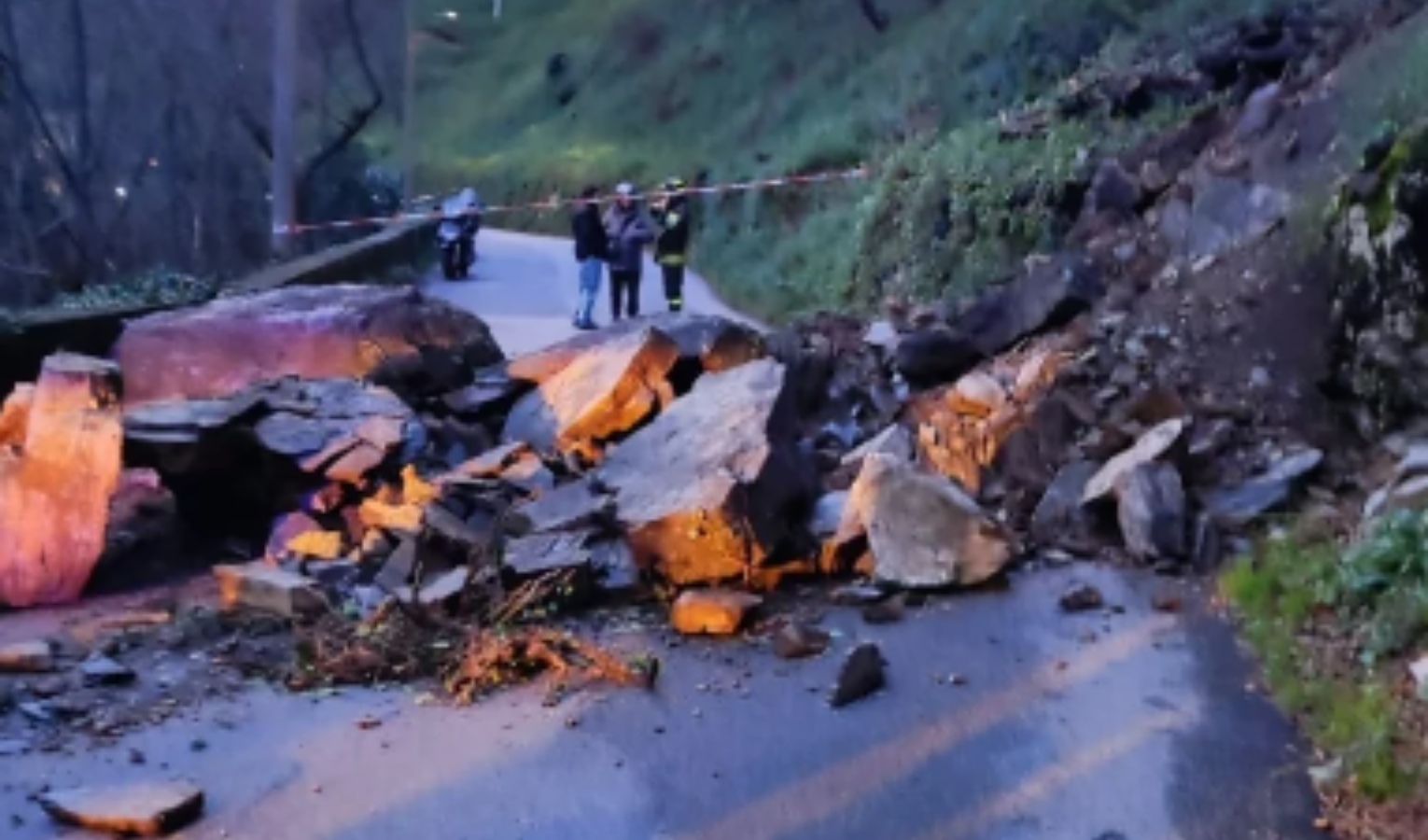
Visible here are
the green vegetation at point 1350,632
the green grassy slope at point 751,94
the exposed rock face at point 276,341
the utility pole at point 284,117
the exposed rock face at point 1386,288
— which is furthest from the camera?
the green grassy slope at point 751,94

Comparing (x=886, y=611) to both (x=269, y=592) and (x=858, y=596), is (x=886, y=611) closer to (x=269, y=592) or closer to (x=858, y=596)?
(x=858, y=596)

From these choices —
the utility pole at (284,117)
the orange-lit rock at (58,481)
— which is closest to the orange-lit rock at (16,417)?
the orange-lit rock at (58,481)

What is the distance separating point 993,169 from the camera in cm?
1471

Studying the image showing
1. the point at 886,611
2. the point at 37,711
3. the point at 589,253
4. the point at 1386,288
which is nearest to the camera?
the point at 37,711

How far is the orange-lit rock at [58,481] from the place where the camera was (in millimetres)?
7883

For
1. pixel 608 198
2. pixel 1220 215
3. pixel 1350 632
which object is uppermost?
pixel 1220 215

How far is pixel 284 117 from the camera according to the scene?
57.7 ft

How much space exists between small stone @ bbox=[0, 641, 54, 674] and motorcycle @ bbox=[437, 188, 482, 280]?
15.3 m

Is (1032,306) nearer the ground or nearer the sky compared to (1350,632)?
nearer the sky

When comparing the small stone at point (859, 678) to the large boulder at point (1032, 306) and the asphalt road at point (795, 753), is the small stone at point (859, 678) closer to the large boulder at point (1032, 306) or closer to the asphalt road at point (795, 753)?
the asphalt road at point (795, 753)

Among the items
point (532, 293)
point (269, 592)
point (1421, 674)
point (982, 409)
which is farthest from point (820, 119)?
point (1421, 674)

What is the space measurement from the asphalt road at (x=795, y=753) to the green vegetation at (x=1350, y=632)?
168 millimetres

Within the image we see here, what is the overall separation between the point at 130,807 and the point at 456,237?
17.6m

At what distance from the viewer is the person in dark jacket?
1534cm
